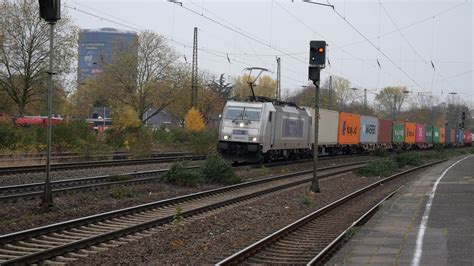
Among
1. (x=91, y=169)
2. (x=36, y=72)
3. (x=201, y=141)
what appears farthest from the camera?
(x=36, y=72)

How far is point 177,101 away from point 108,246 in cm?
5405

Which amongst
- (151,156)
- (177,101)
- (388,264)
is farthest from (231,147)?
(177,101)

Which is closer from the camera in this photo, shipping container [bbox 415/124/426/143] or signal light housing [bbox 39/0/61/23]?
signal light housing [bbox 39/0/61/23]

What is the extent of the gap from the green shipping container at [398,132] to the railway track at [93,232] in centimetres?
4151

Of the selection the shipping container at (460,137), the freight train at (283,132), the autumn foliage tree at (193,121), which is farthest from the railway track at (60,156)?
the shipping container at (460,137)

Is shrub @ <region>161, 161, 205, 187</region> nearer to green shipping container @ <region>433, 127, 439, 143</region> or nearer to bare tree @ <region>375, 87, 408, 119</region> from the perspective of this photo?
green shipping container @ <region>433, 127, 439, 143</region>

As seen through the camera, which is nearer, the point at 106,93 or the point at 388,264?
the point at 388,264

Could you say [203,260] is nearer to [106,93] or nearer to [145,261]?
[145,261]

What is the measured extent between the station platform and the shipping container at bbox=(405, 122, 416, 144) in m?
45.2

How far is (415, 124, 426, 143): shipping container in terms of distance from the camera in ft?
206

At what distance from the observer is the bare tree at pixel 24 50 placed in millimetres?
39906

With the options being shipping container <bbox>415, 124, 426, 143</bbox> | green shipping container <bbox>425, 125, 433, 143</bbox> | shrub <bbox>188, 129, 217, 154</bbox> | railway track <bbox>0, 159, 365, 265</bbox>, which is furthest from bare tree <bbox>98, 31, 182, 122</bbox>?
railway track <bbox>0, 159, 365, 265</bbox>

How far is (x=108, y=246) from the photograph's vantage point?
29.5ft

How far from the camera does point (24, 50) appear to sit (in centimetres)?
4022
